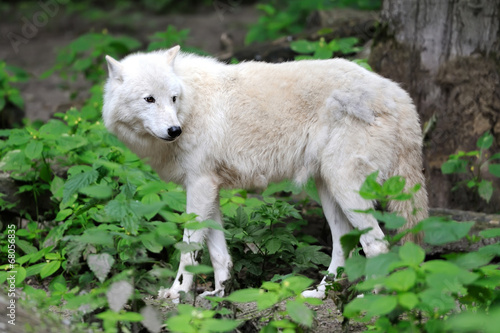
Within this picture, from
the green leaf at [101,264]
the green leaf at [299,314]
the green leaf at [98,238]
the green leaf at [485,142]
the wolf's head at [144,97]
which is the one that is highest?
the wolf's head at [144,97]

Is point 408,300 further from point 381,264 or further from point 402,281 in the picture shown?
point 381,264

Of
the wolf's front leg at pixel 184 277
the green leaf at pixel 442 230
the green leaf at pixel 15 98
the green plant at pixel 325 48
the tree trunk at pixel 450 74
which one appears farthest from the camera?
the green leaf at pixel 15 98

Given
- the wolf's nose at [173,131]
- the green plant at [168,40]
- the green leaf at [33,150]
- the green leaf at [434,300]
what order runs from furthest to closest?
the green plant at [168,40]
the green leaf at [33,150]
the wolf's nose at [173,131]
the green leaf at [434,300]

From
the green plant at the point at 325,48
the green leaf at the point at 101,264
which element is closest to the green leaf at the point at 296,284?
the green leaf at the point at 101,264

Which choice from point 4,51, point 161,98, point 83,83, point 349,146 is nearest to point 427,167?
point 349,146

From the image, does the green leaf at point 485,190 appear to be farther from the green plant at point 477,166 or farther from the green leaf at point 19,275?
the green leaf at point 19,275

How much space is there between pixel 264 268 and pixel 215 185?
910 millimetres

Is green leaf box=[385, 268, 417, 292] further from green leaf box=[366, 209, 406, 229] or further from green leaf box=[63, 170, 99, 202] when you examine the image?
green leaf box=[63, 170, 99, 202]

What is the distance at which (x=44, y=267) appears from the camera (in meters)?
4.49

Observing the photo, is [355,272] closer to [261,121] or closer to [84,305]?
[84,305]

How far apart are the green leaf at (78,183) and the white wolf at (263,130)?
Answer: 42 centimetres

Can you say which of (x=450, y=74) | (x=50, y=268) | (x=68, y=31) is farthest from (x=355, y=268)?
(x=68, y=31)

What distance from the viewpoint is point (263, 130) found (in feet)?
15.3

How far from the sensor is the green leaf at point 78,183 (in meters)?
4.34
